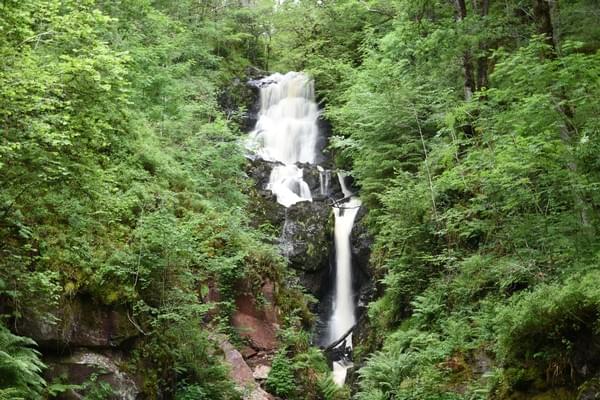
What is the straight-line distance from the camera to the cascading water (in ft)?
62.5

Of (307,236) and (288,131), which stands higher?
(288,131)

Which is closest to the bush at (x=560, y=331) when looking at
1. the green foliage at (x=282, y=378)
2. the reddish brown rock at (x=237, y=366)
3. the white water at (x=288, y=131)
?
the reddish brown rock at (x=237, y=366)

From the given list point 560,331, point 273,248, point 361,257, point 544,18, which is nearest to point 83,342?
point 560,331

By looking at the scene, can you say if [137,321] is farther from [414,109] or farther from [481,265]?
[414,109]

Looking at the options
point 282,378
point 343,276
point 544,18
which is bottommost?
point 282,378

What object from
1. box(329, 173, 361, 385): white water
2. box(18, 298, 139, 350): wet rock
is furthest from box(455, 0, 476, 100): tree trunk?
box(18, 298, 139, 350): wet rock

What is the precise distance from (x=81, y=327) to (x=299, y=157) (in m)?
18.3

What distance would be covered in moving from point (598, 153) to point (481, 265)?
325cm

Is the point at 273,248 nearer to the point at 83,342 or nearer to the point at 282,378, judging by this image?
the point at 282,378

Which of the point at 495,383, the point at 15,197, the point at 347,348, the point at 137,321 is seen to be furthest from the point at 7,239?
the point at 347,348

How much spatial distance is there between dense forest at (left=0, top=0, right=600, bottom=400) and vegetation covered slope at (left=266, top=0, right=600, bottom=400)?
0.04 m

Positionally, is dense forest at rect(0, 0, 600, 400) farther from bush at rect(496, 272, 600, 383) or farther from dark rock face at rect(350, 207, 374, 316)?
dark rock face at rect(350, 207, 374, 316)

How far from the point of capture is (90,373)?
7.21m

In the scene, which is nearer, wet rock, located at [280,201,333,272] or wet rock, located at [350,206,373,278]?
wet rock, located at [350,206,373,278]
